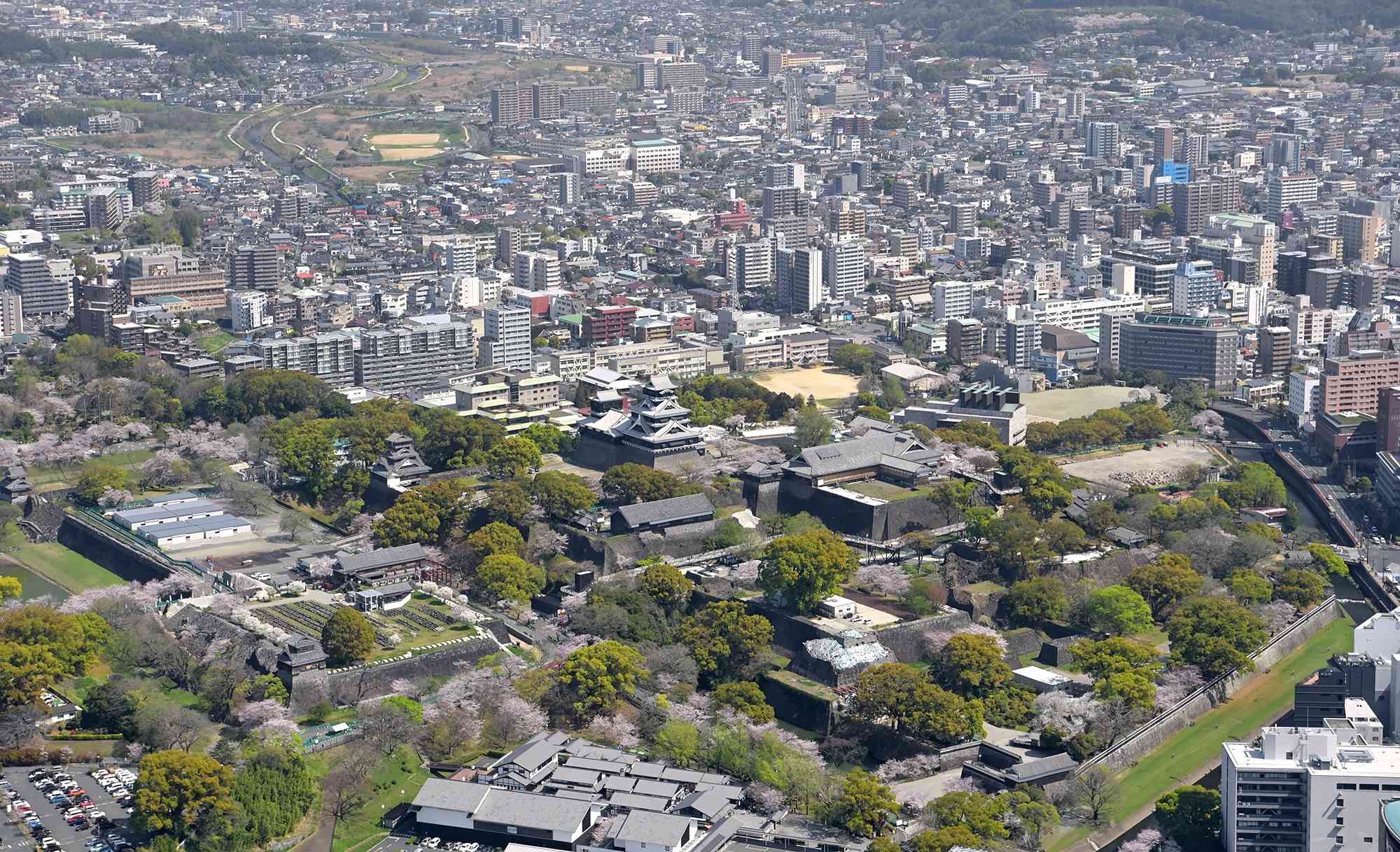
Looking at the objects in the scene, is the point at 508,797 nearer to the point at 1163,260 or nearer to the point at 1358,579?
the point at 1358,579

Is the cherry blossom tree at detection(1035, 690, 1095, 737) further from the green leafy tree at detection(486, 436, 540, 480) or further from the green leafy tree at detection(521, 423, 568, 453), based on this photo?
the green leafy tree at detection(521, 423, 568, 453)

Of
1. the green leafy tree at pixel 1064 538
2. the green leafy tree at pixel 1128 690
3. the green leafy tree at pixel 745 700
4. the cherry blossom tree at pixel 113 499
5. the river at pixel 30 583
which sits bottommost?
the river at pixel 30 583

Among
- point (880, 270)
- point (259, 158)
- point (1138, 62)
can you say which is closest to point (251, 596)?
point (880, 270)

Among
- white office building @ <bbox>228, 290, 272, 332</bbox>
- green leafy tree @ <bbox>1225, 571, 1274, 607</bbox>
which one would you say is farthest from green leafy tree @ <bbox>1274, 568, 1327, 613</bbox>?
white office building @ <bbox>228, 290, 272, 332</bbox>

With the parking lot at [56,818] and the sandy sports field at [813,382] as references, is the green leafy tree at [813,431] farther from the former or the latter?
the parking lot at [56,818]

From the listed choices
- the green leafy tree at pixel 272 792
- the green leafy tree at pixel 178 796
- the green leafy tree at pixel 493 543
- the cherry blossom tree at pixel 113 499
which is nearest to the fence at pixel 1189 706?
the green leafy tree at pixel 272 792

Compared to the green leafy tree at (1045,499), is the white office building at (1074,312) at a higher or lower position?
lower
